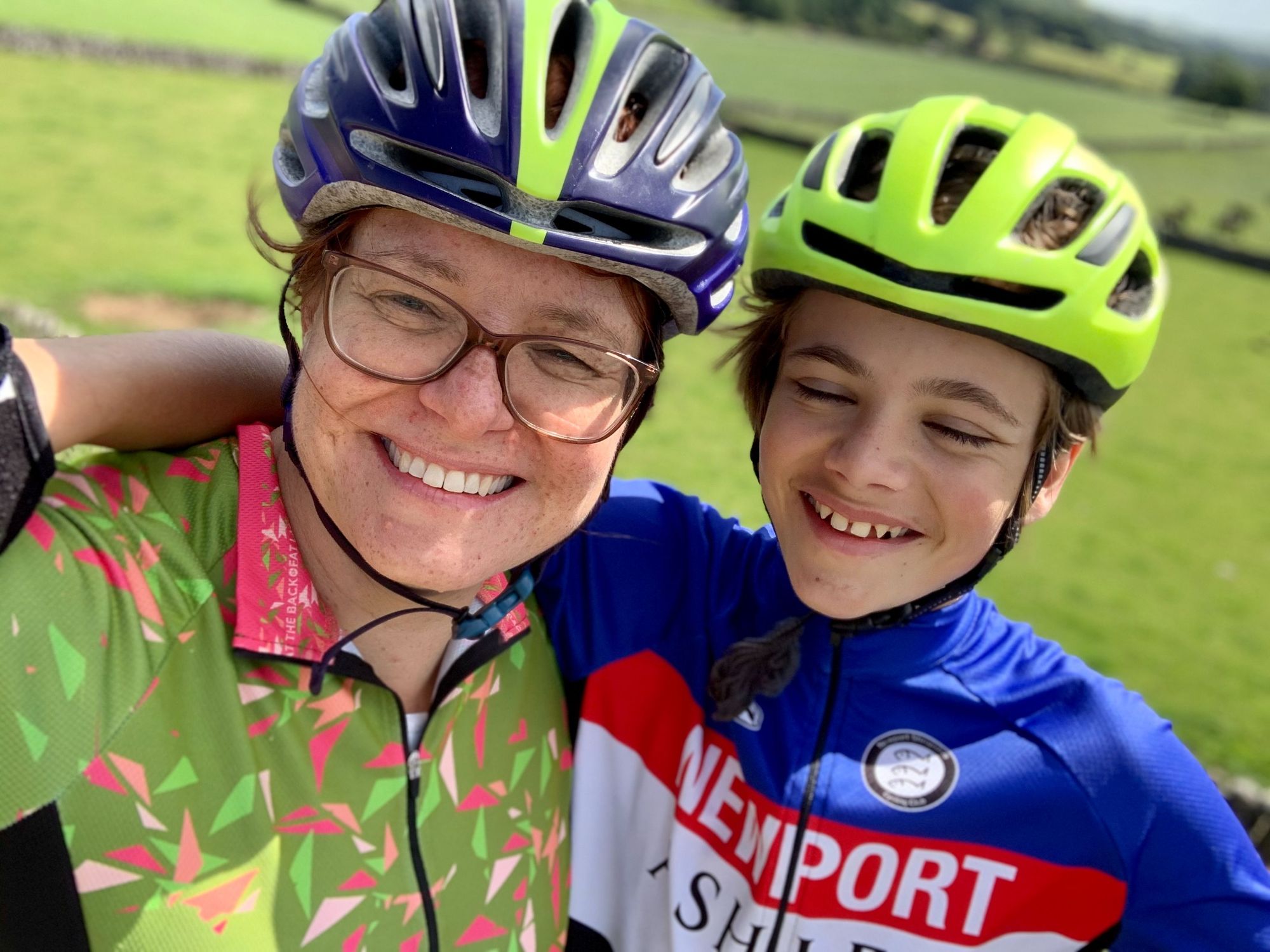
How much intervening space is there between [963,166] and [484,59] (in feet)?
3.98

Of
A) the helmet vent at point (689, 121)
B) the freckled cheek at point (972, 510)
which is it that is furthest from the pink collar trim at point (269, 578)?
the freckled cheek at point (972, 510)

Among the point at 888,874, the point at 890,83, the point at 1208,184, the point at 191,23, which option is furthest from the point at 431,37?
the point at 890,83

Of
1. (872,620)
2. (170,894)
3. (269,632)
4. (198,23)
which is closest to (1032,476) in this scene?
(872,620)

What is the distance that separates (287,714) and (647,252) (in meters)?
1.10

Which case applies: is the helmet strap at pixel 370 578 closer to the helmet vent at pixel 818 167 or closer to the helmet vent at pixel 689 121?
the helmet vent at pixel 689 121

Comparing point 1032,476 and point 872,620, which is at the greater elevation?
point 1032,476

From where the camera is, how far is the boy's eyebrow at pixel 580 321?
179 centimetres

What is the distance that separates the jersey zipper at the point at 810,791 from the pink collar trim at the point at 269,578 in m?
1.11

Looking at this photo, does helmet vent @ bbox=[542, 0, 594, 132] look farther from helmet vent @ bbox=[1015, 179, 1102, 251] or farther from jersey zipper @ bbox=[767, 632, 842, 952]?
jersey zipper @ bbox=[767, 632, 842, 952]

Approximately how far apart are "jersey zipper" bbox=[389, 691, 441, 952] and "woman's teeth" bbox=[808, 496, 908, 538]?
103cm

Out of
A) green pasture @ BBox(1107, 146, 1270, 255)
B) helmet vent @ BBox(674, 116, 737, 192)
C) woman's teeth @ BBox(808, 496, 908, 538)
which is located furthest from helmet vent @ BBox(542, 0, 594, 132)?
green pasture @ BBox(1107, 146, 1270, 255)

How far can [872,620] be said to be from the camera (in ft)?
7.55

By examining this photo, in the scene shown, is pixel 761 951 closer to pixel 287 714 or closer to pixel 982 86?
pixel 287 714

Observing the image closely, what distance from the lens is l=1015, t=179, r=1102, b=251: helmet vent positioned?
2.27 m
